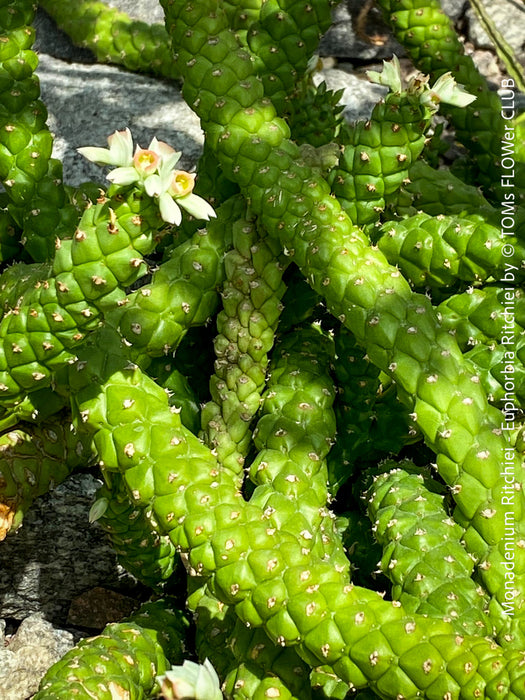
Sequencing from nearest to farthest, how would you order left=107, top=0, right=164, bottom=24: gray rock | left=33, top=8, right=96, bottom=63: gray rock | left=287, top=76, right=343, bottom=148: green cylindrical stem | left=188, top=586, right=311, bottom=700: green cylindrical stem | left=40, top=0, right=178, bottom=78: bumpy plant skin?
left=188, top=586, right=311, bottom=700: green cylindrical stem → left=287, top=76, right=343, bottom=148: green cylindrical stem → left=40, top=0, right=178, bottom=78: bumpy plant skin → left=33, top=8, right=96, bottom=63: gray rock → left=107, top=0, right=164, bottom=24: gray rock

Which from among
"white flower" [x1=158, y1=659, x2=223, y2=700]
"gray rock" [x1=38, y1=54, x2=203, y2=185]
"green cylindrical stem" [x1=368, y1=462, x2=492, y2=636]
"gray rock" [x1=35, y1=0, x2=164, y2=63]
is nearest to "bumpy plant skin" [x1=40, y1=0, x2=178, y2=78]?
"gray rock" [x1=38, y1=54, x2=203, y2=185]

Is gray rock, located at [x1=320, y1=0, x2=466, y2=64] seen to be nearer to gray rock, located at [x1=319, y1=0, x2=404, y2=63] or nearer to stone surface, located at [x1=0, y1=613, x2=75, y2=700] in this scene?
gray rock, located at [x1=319, y1=0, x2=404, y2=63]

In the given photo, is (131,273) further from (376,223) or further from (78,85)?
(78,85)

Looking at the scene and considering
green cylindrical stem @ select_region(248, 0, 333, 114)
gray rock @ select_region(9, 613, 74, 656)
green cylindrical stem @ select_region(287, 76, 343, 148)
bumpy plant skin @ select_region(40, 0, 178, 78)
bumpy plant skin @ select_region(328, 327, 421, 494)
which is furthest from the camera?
bumpy plant skin @ select_region(40, 0, 178, 78)

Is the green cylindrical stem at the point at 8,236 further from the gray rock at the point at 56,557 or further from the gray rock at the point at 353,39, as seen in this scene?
the gray rock at the point at 353,39

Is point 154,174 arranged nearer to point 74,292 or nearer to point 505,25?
point 74,292

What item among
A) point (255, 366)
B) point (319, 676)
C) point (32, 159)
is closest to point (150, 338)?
point (255, 366)
